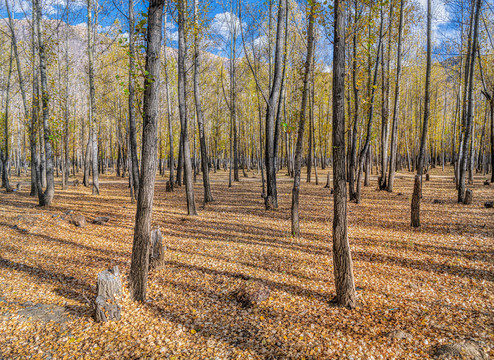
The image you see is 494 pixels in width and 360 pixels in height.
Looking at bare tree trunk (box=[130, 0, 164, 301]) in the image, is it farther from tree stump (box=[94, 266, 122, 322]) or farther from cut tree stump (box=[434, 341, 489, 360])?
cut tree stump (box=[434, 341, 489, 360])

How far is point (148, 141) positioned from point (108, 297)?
2.41 metres

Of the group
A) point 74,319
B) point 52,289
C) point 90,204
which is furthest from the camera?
point 90,204

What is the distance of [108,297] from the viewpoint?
4070mm

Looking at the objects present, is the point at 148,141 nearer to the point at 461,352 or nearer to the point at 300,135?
the point at 300,135

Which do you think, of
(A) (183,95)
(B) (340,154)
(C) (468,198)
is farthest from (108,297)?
(C) (468,198)

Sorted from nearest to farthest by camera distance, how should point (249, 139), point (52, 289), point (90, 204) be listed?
point (52, 289) < point (90, 204) < point (249, 139)

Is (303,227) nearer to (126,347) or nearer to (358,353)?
(358,353)

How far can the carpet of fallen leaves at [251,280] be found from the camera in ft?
11.3

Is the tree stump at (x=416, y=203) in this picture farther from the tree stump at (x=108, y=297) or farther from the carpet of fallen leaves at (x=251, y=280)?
the tree stump at (x=108, y=297)

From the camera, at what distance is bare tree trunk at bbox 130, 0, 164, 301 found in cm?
403

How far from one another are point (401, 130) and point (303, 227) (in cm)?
2911

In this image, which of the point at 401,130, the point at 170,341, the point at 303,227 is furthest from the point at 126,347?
the point at 401,130

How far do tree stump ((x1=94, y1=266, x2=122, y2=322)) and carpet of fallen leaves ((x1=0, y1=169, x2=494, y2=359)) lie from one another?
147 mm

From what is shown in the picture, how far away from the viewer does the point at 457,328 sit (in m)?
3.69
